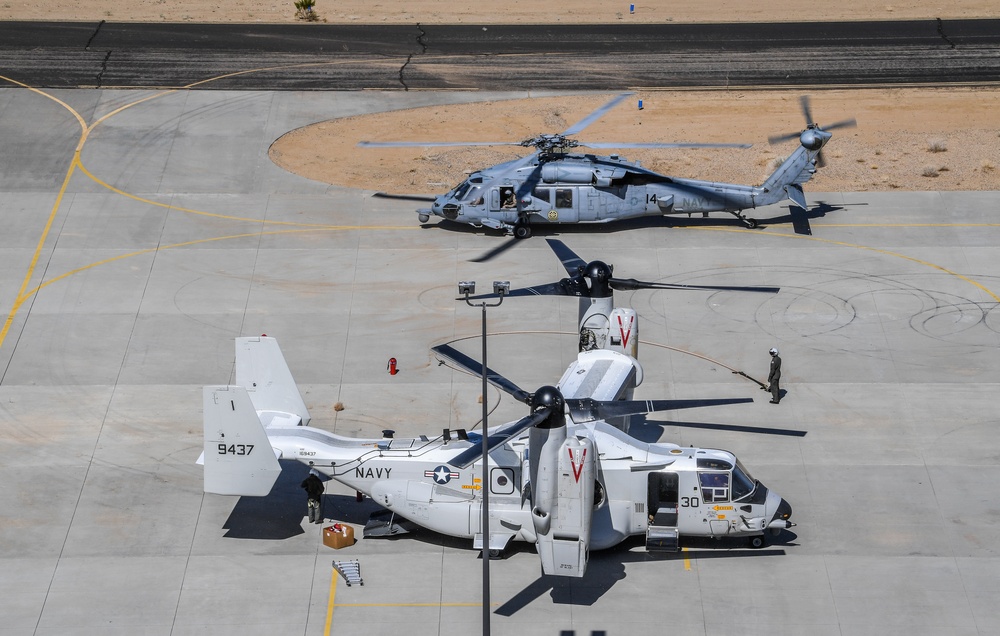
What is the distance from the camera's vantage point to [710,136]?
5897 cm

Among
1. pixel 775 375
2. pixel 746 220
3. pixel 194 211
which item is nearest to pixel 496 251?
pixel 746 220

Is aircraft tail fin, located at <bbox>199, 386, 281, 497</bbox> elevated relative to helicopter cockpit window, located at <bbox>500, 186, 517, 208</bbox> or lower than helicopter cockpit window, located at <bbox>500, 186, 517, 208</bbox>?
elevated

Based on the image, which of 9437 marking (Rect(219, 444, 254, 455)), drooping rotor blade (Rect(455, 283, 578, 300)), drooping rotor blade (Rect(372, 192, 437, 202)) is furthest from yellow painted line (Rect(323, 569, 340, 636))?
drooping rotor blade (Rect(372, 192, 437, 202))

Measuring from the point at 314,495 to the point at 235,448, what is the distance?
2771 millimetres

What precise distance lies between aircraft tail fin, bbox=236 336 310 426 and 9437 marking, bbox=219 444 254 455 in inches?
95.6

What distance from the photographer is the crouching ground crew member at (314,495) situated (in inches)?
1325

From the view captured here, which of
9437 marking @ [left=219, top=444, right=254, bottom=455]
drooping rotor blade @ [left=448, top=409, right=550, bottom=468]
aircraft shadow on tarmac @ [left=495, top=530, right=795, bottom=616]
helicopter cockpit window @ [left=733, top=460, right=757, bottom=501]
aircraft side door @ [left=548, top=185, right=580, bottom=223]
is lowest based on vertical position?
aircraft shadow on tarmac @ [left=495, top=530, right=795, bottom=616]

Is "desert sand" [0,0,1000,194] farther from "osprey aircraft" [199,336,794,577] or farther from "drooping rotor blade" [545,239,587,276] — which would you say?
"osprey aircraft" [199,336,794,577]

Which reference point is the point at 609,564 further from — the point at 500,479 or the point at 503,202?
the point at 503,202

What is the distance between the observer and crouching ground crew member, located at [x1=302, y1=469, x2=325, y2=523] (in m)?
33.7

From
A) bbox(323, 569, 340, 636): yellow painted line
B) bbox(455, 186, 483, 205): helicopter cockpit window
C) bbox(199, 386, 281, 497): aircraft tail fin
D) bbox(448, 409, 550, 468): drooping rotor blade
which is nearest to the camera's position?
bbox(448, 409, 550, 468): drooping rotor blade

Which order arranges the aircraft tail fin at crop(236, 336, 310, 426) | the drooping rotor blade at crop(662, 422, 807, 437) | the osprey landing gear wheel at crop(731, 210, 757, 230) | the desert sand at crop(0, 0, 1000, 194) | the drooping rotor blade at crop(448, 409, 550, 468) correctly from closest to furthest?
1. the drooping rotor blade at crop(448, 409, 550, 468)
2. the aircraft tail fin at crop(236, 336, 310, 426)
3. the drooping rotor blade at crop(662, 422, 807, 437)
4. the osprey landing gear wheel at crop(731, 210, 757, 230)
5. the desert sand at crop(0, 0, 1000, 194)

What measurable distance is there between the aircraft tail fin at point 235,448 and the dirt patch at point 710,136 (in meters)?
23.3

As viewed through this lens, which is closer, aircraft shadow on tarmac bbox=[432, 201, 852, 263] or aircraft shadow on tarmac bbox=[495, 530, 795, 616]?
aircraft shadow on tarmac bbox=[495, 530, 795, 616]
